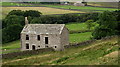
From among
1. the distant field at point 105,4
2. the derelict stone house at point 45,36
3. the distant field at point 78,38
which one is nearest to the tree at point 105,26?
the distant field at point 78,38

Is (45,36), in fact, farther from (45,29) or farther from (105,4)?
(105,4)

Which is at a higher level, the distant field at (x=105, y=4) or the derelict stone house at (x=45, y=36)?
the derelict stone house at (x=45, y=36)

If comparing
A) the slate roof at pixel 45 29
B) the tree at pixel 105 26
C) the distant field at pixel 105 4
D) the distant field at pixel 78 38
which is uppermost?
the slate roof at pixel 45 29

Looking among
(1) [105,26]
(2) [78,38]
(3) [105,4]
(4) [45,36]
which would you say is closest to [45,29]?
(4) [45,36]

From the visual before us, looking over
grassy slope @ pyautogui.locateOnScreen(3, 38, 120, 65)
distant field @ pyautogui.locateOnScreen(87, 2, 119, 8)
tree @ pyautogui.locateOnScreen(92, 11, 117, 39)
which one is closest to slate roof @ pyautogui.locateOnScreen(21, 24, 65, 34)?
grassy slope @ pyautogui.locateOnScreen(3, 38, 120, 65)

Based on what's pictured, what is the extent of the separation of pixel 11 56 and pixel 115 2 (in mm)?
108161

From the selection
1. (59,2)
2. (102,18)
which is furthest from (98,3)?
(102,18)

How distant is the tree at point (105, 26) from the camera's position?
5731 cm

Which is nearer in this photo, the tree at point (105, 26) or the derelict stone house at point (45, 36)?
the derelict stone house at point (45, 36)

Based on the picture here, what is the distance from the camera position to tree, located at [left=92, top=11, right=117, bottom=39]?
57309 millimetres

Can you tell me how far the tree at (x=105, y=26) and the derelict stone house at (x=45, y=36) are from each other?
45.7 feet

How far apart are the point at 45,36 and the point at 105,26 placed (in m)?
20.3

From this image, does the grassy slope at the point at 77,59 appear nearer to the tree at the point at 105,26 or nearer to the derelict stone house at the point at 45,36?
Answer: the derelict stone house at the point at 45,36

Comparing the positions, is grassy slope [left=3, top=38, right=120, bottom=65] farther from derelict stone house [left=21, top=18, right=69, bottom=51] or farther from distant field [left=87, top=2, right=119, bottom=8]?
distant field [left=87, top=2, right=119, bottom=8]
